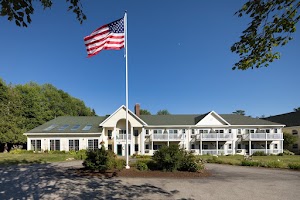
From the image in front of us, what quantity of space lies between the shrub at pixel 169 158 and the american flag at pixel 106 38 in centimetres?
782

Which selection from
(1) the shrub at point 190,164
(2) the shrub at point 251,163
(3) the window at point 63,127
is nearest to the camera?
(1) the shrub at point 190,164

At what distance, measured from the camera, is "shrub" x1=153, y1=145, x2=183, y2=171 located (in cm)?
1457

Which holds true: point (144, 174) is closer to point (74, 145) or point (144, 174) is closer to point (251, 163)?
point (251, 163)

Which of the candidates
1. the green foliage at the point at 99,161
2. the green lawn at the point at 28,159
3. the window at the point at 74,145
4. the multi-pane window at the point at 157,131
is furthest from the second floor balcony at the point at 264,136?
the green foliage at the point at 99,161

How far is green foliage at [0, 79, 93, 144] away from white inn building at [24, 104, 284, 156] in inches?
164

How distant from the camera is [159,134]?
3525 cm

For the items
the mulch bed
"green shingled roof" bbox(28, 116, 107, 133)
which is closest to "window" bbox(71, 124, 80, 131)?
"green shingled roof" bbox(28, 116, 107, 133)

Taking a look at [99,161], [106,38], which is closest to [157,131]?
[99,161]

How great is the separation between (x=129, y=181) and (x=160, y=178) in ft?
6.66

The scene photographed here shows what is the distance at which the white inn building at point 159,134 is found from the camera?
33.2m

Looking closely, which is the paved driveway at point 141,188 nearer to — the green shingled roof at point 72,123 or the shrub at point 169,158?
the shrub at point 169,158

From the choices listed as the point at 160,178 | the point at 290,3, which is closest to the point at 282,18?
the point at 290,3

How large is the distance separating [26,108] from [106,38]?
126ft

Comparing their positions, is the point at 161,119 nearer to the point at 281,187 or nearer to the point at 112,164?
the point at 112,164
